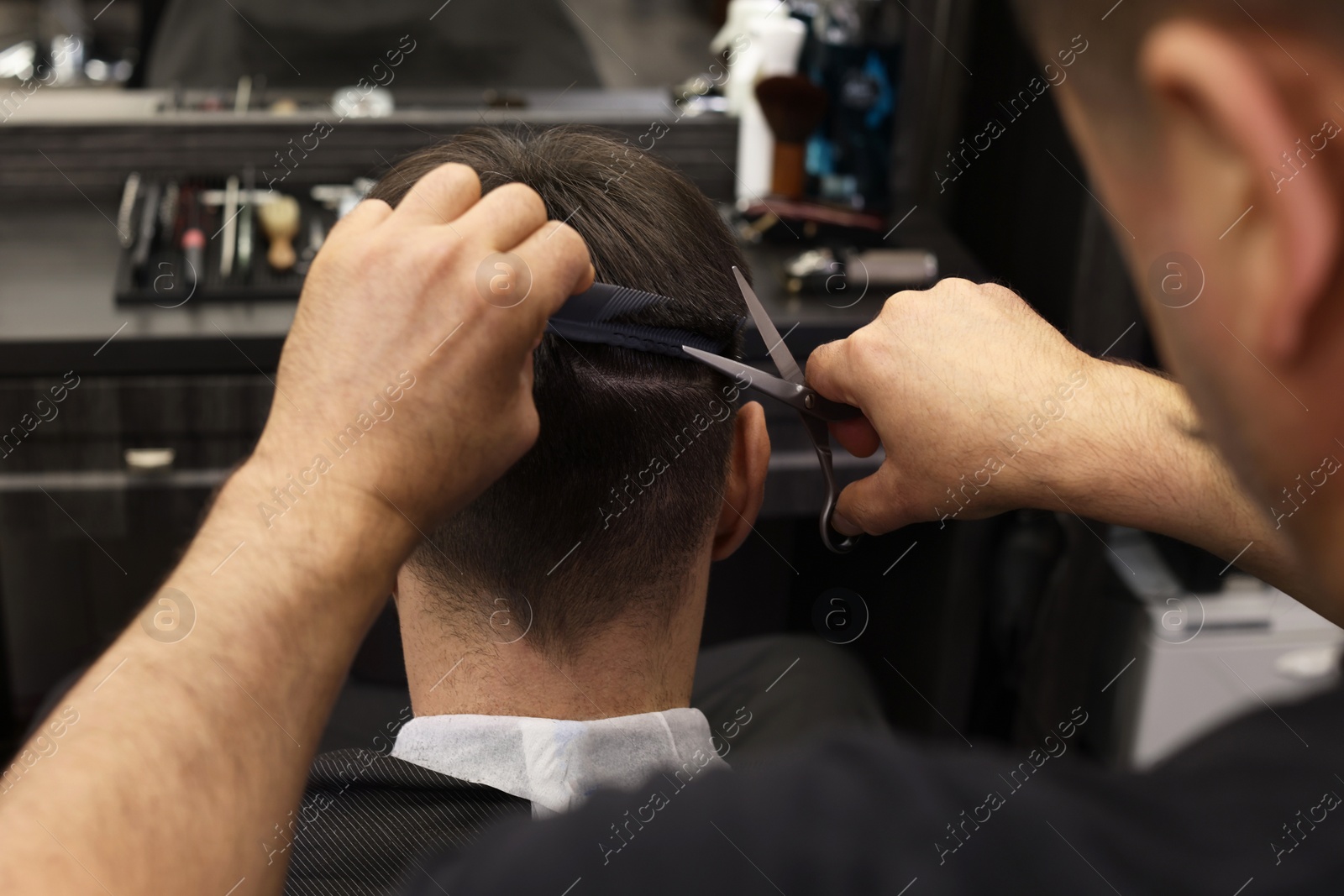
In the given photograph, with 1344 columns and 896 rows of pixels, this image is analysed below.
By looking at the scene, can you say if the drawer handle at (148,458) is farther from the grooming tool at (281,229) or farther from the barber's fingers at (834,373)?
the barber's fingers at (834,373)

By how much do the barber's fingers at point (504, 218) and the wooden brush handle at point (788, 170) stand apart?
148 centimetres

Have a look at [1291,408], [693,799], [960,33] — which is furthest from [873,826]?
[960,33]

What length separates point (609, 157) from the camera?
1.01m

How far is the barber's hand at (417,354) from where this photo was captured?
68 centimetres

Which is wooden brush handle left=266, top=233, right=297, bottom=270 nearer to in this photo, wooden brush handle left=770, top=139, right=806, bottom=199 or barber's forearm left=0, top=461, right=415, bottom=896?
wooden brush handle left=770, top=139, right=806, bottom=199

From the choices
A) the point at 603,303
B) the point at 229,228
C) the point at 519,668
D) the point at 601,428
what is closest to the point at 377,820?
the point at 519,668

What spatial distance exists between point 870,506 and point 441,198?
0.56 m

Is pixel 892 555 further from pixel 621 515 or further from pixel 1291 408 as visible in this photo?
pixel 1291 408

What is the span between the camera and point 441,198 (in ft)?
2.42

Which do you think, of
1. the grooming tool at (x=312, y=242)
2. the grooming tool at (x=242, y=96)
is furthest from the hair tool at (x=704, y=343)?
the grooming tool at (x=242, y=96)

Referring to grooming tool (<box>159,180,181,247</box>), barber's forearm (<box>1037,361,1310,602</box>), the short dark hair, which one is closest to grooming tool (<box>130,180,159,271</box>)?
grooming tool (<box>159,180,181,247</box>)

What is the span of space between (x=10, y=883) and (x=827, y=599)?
1941mm

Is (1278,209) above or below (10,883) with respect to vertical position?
above

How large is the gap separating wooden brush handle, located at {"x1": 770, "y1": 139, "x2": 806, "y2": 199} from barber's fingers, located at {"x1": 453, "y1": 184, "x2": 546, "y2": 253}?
58.3 inches
